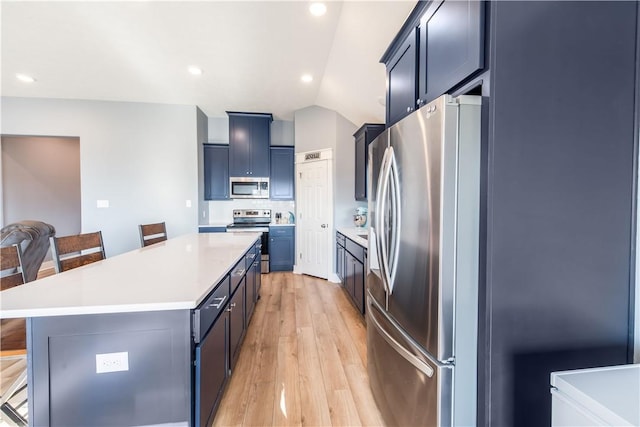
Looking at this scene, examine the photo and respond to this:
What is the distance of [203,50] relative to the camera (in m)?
2.90

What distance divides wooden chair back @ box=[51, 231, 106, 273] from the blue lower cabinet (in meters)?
2.86

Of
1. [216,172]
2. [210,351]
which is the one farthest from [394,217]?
[216,172]

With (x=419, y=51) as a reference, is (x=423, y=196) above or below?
below

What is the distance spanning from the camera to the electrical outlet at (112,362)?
1.04 meters

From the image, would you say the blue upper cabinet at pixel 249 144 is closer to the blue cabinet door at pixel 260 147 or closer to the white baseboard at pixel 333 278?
the blue cabinet door at pixel 260 147

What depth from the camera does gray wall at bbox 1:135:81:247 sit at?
5151mm

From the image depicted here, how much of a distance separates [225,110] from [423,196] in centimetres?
464

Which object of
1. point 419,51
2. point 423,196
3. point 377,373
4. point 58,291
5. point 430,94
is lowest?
point 377,373

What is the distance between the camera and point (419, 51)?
141 centimetres

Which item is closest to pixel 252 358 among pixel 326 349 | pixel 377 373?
pixel 326 349

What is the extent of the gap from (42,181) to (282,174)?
5.08 metres

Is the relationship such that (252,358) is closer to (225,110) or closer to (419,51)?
(419,51)

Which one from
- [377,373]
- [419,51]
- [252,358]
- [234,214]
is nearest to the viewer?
[419,51]

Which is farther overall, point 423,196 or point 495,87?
point 423,196
